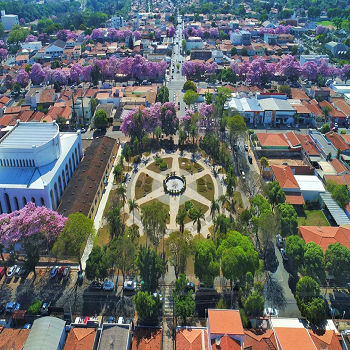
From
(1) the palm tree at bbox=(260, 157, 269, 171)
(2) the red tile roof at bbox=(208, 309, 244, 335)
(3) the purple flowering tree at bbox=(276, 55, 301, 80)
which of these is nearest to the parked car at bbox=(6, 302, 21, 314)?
(2) the red tile roof at bbox=(208, 309, 244, 335)

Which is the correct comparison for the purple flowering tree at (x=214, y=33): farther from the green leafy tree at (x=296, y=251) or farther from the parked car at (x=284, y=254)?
the green leafy tree at (x=296, y=251)

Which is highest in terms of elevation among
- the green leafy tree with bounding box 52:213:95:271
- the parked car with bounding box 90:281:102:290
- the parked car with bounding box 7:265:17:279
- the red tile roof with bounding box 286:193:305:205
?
the green leafy tree with bounding box 52:213:95:271

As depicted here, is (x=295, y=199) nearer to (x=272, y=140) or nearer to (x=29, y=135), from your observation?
(x=272, y=140)

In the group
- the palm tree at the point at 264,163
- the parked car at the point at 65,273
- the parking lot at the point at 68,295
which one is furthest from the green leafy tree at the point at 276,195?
the parked car at the point at 65,273

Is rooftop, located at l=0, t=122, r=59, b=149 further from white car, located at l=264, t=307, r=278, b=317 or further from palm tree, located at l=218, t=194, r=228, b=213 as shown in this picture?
white car, located at l=264, t=307, r=278, b=317

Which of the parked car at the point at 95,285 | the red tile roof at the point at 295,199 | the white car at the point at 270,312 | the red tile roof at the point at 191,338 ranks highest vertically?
the red tile roof at the point at 295,199

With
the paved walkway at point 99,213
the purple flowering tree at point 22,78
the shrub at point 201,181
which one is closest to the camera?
the paved walkway at point 99,213
